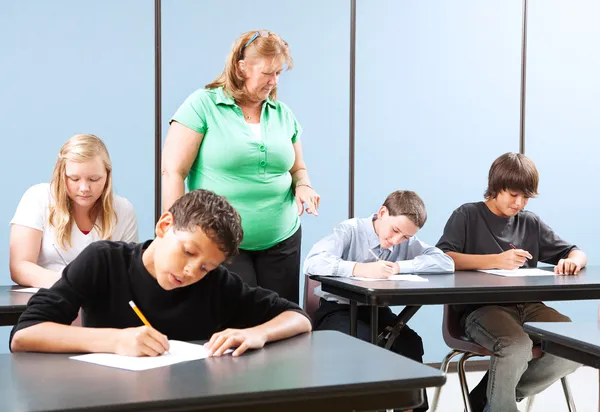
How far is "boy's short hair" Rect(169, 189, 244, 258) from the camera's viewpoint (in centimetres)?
171

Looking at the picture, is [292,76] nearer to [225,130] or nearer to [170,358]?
[225,130]

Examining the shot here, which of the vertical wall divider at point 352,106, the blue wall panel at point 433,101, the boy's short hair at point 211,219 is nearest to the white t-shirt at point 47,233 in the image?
the boy's short hair at point 211,219

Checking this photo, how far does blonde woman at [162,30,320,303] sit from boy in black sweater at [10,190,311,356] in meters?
0.83

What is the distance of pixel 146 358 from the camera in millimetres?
1520

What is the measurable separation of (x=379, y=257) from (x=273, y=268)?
0.58 metres

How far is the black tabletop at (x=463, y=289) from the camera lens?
2662mm

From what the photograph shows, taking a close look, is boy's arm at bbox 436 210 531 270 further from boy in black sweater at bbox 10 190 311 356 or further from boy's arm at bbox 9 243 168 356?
boy's arm at bbox 9 243 168 356

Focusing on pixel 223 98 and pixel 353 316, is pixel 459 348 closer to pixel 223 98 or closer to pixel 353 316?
pixel 353 316

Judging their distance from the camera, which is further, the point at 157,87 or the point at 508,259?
the point at 157,87

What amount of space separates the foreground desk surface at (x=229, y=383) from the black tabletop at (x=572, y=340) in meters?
0.54

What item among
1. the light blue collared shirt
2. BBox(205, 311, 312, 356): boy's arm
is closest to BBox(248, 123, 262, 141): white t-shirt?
the light blue collared shirt

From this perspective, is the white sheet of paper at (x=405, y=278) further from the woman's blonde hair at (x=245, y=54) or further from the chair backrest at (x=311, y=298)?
the woman's blonde hair at (x=245, y=54)

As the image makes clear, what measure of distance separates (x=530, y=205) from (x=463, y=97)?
0.75 meters

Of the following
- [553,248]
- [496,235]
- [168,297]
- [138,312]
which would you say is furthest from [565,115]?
[138,312]
